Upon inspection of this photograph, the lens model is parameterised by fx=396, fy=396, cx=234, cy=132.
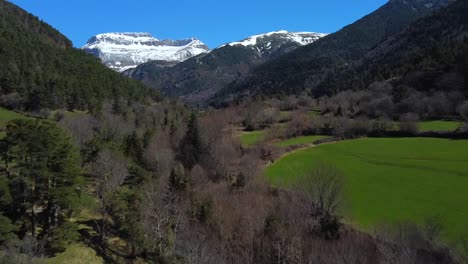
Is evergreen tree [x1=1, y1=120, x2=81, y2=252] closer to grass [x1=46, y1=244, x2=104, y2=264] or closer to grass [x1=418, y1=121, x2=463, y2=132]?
grass [x1=46, y1=244, x2=104, y2=264]

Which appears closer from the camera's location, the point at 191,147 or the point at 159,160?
the point at 159,160

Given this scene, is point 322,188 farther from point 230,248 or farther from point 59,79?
point 59,79

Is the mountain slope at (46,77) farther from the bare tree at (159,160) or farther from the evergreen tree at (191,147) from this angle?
the bare tree at (159,160)

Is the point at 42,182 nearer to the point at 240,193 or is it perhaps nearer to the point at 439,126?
the point at 240,193

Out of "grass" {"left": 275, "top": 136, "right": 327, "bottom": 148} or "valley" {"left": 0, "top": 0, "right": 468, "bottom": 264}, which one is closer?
"valley" {"left": 0, "top": 0, "right": 468, "bottom": 264}

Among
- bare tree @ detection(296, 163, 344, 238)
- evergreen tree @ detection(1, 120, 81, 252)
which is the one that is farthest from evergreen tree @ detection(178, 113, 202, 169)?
evergreen tree @ detection(1, 120, 81, 252)

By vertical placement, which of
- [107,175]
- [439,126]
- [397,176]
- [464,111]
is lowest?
[397,176]

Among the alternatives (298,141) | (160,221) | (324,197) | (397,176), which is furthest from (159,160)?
(298,141)
